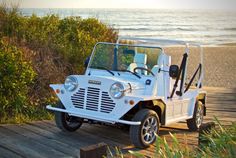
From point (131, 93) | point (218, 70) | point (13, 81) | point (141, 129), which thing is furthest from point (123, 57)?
point (218, 70)

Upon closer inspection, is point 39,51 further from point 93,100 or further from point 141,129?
point 141,129

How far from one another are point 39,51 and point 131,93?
427cm

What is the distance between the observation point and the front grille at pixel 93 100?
650 centimetres

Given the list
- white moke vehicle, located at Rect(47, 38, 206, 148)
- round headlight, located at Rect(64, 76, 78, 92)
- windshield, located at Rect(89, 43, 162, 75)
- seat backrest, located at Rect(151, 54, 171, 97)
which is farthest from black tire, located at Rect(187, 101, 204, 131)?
round headlight, located at Rect(64, 76, 78, 92)

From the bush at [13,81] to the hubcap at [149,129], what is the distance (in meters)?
2.77

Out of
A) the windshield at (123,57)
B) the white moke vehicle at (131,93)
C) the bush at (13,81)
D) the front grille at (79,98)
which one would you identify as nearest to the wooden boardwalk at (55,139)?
the white moke vehicle at (131,93)

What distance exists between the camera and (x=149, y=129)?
661cm

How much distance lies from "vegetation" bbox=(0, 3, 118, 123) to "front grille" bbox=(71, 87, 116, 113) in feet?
5.56

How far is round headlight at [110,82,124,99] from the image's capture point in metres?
6.36

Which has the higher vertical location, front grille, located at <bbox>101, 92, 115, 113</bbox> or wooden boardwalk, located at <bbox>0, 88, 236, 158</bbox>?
front grille, located at <bbox>101, 92, 115, 113</bbox>

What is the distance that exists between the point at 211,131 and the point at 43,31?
23.9 feet

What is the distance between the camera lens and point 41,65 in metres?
9.80

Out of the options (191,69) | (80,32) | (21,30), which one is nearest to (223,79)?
(191,69)

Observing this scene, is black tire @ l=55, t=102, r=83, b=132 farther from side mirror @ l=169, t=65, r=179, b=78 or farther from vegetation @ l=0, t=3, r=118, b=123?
side mirror @ l=169, t=65, r=179, b=78
